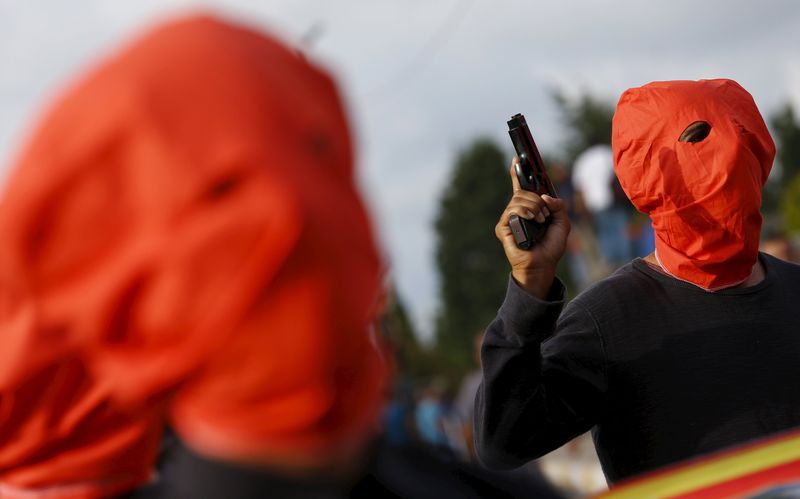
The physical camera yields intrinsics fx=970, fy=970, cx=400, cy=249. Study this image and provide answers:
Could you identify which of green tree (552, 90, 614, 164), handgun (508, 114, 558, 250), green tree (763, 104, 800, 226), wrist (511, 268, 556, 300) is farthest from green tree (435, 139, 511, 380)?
wrist (511, 268, 556, 300)

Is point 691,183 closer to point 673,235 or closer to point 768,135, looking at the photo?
point 673,235

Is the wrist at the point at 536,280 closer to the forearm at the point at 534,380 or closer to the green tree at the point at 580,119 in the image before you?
the forearm at the point at 534,380

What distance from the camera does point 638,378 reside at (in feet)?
7.80

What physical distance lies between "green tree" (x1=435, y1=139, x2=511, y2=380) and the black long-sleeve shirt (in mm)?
57699

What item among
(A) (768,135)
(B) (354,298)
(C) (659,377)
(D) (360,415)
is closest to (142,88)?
(B) (354,298)

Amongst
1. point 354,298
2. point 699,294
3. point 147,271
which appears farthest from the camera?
point 699,294

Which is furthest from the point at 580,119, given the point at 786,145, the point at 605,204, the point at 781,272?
the point at 781,272

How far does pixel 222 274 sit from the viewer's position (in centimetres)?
112

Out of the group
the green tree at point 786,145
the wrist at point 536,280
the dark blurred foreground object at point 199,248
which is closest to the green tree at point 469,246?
the green tree at point 786,145

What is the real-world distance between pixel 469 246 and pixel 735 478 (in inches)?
2401

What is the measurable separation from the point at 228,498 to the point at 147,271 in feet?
1.02

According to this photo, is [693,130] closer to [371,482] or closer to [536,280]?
[536,280]

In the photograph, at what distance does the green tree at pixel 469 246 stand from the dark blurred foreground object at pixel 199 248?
194 feet

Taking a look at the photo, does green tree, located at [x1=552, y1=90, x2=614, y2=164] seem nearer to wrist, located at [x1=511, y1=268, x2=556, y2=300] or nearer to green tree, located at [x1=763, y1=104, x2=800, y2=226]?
green tree, located at [x1=763, y1=104, x2=800, y2=226]
